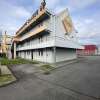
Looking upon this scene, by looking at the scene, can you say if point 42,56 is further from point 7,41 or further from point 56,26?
point 7,41

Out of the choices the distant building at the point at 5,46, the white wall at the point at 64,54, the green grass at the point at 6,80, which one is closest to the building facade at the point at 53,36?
the white wall at the point at 64,54

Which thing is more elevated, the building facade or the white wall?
the building facade

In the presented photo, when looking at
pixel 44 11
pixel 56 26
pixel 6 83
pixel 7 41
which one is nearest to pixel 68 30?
pixel 56 26

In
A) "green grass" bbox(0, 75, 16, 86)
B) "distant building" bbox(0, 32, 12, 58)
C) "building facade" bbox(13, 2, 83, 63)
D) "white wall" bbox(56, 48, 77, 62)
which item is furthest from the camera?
"distant building" bbox(0, 32, 12, 58)

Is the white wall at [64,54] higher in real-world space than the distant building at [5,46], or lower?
lower

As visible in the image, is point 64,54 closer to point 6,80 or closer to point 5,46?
point 6,80

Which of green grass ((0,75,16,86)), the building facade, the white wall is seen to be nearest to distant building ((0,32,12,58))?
the building facade

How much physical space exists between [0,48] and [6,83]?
35150mm

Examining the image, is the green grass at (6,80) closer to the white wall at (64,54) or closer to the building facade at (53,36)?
the building facade at (53,36)

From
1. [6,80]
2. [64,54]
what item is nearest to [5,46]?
[64,54]

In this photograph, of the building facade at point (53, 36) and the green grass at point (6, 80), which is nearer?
the green grass at point (6, 80)

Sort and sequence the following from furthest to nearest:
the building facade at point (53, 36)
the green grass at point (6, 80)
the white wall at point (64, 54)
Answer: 1. the white wall at point (64, 54)
2. the building facade at point (53, 36)
3. the green grass at point (6, 80)

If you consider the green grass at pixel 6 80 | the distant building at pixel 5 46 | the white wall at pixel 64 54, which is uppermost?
the distant building at pixel 5 46

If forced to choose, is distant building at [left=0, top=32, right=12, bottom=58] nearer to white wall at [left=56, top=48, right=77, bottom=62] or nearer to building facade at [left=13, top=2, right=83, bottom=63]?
building facade at [left=13, top=2, right=83, bottom=63]
